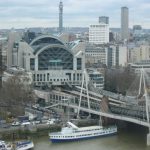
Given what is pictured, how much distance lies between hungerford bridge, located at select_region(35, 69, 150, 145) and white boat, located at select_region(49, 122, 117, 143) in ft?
2.03

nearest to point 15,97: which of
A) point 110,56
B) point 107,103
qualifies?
point 107,103

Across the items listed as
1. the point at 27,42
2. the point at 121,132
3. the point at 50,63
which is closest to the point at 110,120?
the point at 121,132

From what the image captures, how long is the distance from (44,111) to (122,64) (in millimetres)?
17075

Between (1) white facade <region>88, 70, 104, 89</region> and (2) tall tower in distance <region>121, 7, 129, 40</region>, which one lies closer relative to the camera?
(1) white facade <region>88, 70, 104, 89</region>

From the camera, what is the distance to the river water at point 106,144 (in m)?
13.2

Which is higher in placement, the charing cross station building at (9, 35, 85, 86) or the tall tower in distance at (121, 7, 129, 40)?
the tall tower in distance at (121, 7, 129, 40)

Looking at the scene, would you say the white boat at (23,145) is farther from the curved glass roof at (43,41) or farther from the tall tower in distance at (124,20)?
the tall tower in distance at (124,20)

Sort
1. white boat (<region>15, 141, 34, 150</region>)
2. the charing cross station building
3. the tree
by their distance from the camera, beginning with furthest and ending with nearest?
the charing cross station building
the tree
white boat (<region>15, 141, 34, 150</region>)

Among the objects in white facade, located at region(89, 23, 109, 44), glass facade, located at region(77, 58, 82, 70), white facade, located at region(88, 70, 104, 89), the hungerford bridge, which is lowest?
the hungerford bridge

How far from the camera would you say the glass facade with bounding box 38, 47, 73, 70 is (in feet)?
74.1

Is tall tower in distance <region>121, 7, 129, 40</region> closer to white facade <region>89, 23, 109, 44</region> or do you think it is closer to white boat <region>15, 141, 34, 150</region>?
white facade <region>89, 23, 109, 44</region>

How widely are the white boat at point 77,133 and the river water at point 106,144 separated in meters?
0.16

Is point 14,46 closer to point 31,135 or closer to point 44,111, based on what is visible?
point 44,111

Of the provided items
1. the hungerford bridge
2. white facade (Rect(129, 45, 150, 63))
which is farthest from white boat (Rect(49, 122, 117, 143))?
white facade (Rect(129, 45, 150, 63))
